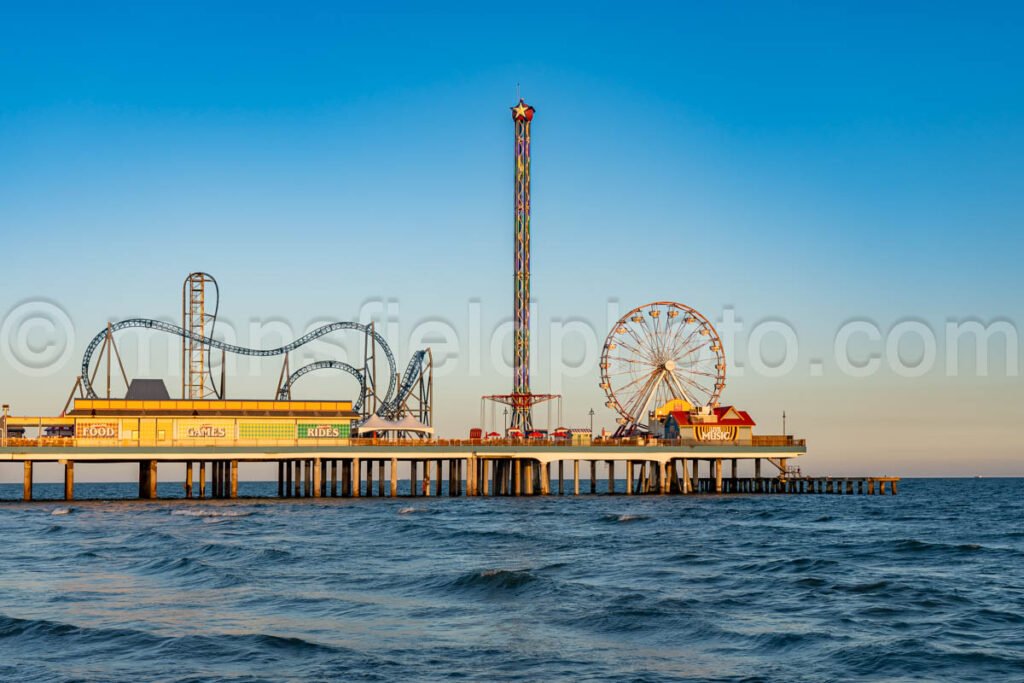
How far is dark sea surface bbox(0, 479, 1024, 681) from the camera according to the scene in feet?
83.7

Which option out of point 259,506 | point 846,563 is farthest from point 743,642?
point 259,506

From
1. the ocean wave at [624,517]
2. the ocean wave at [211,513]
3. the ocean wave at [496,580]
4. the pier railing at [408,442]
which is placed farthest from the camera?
the pier railing at [408,442]

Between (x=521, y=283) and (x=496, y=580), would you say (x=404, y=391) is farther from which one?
(x=496, y=580)

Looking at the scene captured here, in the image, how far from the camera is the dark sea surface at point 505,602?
25516 mm

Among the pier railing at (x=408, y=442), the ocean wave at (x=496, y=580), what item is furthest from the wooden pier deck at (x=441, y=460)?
the ocean wave at (x=496, y=580)

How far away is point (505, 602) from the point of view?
3456 cm

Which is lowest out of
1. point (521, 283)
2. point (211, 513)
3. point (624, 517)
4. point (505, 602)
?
point (211, 513)

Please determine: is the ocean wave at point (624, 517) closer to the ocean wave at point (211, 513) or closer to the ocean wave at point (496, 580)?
the ocean wave at point (211, 513)

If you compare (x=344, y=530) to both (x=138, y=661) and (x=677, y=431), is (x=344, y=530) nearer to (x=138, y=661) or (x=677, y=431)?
(x=138, y=661)

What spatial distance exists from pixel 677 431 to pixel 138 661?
266 ft

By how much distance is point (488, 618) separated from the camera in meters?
31.6

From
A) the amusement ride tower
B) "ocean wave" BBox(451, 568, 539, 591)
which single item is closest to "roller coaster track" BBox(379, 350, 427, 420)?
the amusement ride tower

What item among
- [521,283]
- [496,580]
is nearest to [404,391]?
[521,283]

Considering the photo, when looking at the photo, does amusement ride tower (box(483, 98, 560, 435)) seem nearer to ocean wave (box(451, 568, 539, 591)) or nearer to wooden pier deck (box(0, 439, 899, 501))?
wooden pier deck (box(0, 439, 899, 501))
